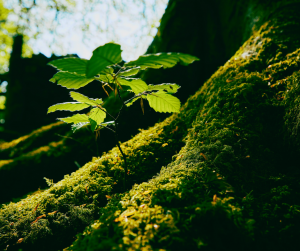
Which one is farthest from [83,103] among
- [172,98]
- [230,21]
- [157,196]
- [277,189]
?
[230,21]

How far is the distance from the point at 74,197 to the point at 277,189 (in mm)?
1954

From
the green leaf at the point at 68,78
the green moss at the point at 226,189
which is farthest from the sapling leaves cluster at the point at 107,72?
the green moss at the point at 226,189

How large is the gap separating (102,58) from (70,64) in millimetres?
331

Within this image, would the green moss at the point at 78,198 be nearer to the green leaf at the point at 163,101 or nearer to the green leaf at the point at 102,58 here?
the green leaf at the point at 163,101

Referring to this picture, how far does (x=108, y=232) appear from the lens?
3.63 ft

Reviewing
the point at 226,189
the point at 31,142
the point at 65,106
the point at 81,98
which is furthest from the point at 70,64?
the point at 31,142

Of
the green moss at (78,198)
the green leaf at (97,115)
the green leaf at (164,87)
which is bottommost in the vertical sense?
the green moss at (78,198)

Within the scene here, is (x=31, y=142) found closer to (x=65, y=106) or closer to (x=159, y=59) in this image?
(x=65, y=106)

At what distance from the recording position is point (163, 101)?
1760 mm

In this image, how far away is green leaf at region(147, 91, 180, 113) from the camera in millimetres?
1708

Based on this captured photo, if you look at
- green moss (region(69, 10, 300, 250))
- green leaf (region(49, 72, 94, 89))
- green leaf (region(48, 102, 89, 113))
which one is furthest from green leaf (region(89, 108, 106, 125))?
green moss (region(69, 10, 300, 250))

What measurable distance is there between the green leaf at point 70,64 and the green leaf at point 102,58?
0.25 metres

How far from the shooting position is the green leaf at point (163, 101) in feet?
5.60

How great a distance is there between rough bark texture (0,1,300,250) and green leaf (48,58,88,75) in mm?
1106
